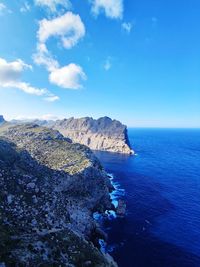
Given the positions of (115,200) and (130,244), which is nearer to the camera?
(130,244)

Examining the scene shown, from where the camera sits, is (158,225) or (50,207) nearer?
(50,207)

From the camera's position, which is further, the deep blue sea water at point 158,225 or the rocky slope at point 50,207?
the deep blue sea water at point 158,225

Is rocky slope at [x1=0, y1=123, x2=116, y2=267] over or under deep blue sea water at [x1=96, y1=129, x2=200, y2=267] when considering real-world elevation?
over

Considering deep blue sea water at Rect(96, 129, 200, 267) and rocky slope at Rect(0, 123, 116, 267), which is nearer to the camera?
rocky slope at Rect(0, 123, 116, 267)

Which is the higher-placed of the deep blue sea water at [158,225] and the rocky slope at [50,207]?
the rocky slope at [50,207]

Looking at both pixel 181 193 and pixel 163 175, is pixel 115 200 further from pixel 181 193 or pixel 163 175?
pixel 163 175

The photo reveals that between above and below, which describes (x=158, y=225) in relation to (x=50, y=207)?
below

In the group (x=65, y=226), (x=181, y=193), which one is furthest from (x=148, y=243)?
(x=181, y=193)

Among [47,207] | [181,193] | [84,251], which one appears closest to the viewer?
[84,251]
